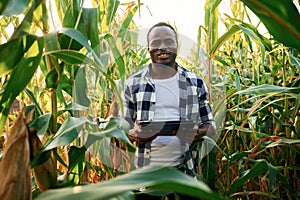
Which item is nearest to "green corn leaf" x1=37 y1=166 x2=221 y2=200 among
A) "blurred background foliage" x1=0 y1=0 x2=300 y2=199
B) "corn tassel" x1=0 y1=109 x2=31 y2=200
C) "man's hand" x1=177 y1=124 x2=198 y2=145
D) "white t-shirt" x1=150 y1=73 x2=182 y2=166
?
A: "blurred background foliage" x1=0 y1=0 x2=300 y2=199

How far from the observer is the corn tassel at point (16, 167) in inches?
17.2

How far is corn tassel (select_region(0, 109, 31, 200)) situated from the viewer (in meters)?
0.44

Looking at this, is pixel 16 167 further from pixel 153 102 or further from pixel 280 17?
pixel 153 102

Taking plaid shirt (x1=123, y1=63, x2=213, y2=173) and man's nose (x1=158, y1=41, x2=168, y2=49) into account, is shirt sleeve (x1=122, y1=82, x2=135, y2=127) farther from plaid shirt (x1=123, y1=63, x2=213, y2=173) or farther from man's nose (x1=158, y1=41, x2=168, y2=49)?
man's nose (x1=158, y1=41, x2=168, y2=49)

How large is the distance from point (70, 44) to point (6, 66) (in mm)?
161

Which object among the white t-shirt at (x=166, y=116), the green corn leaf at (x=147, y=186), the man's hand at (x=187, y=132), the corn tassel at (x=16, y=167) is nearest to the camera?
the green corn leaf at (x=147, y=186)

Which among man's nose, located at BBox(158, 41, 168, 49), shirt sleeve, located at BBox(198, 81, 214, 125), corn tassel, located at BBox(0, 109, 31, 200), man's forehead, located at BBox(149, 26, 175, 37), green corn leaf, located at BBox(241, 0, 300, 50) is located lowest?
corn tassel, located at BBox(0, 109, 31, 200)

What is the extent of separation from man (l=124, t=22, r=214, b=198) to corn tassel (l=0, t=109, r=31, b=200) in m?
0.72

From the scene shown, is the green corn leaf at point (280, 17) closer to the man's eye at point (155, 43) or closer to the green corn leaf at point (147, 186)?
the green corn leaf at point (147, 186)

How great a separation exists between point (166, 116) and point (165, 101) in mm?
44

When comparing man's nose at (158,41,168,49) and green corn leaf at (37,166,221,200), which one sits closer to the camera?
green corn leaf at (37,166,221,200)

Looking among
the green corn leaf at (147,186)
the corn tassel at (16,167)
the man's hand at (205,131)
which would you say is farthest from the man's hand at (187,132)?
the green corn leaf at (147,186)

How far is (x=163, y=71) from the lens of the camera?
1256 mm

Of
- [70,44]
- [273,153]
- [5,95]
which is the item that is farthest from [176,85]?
[5,95]
